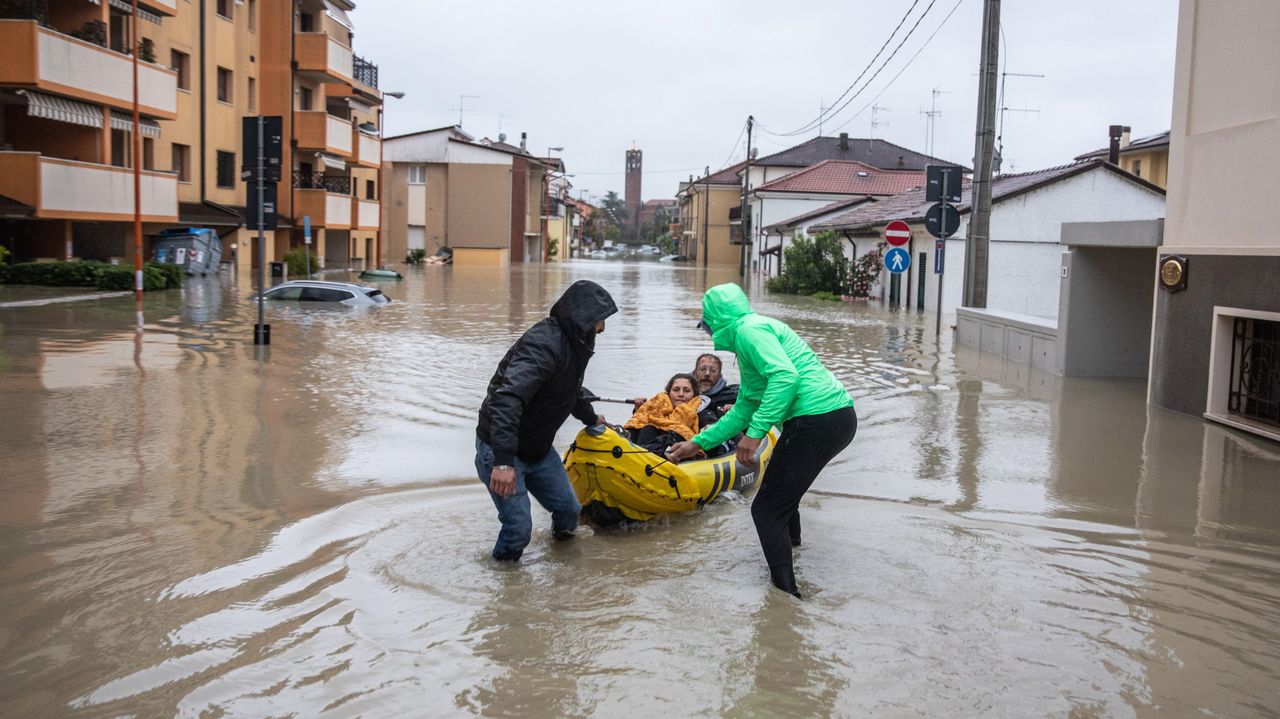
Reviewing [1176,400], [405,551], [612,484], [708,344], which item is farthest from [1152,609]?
[708,344]

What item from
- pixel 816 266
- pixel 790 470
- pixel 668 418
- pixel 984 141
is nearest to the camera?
pixel 790 470

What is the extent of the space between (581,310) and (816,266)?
3434 centimetres

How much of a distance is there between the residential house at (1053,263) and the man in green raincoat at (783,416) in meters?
9.30

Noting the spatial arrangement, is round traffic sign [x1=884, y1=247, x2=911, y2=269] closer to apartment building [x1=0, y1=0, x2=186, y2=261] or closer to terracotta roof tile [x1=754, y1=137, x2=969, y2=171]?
apartment building [x1=0, y1=0, x2=186, y2=261]

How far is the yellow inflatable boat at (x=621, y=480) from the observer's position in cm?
735

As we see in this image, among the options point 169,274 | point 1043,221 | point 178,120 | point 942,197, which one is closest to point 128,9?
point 178,120

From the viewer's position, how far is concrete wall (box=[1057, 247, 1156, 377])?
1625cm

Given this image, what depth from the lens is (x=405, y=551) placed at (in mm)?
6965

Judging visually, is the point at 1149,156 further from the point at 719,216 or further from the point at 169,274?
the point at 719,216

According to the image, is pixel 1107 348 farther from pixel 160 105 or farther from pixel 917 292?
pixel 160 105

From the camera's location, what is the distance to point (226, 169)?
3994 centimetres

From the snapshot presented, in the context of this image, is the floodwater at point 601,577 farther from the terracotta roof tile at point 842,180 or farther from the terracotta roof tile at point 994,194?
the terracotta roof tile at point 842,180

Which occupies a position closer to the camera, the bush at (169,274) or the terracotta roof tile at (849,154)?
the bush at (169,274)

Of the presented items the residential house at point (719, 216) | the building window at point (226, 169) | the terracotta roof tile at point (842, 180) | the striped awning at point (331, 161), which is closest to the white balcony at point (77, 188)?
the building window at point (226, 169)
